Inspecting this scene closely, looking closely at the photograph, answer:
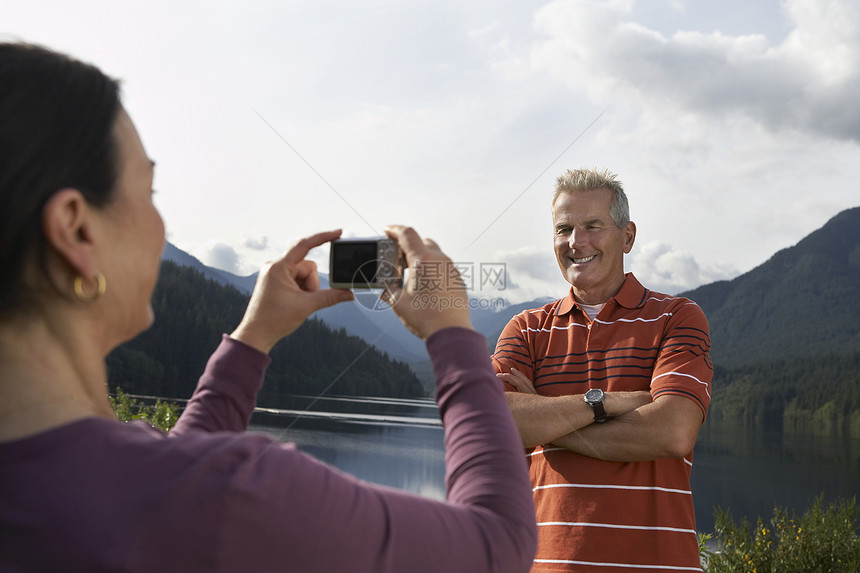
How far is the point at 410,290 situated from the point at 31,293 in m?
0.50

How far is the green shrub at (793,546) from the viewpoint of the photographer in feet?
21.5

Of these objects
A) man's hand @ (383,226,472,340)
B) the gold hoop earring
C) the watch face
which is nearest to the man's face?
the watch face

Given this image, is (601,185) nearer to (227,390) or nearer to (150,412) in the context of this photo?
(227,390)

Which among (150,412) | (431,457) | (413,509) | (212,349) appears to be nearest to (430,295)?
(413,509)

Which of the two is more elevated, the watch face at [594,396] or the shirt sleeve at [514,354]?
the shirt sleeve at [514,354]

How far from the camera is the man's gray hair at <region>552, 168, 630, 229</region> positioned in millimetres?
3334

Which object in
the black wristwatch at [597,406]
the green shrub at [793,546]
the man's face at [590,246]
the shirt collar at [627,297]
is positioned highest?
the man's face at [590,246]

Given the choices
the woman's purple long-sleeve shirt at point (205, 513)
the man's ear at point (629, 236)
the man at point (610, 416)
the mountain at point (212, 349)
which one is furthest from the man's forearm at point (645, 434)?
the mountain at point (212, 349)

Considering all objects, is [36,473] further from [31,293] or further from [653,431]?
[653,431]

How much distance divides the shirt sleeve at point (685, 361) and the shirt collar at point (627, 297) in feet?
0.66

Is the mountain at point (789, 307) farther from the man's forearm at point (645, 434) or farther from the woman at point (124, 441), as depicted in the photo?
the woman at point (124, 441)

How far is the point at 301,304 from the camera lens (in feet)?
3.96

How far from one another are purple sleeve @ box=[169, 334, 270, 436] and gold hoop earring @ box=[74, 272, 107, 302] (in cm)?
34

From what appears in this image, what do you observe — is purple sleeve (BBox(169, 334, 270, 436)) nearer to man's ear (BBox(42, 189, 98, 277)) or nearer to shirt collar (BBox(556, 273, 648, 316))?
man's ear (BBox(42, 189, 98, 277))
